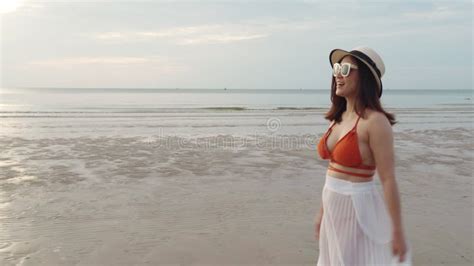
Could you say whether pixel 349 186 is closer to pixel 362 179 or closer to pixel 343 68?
pixel 362 179

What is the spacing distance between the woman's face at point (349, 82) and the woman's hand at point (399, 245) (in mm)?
826

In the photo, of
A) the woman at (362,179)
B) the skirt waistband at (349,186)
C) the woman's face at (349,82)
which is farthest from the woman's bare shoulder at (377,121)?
the skirt waistband at (349,186)

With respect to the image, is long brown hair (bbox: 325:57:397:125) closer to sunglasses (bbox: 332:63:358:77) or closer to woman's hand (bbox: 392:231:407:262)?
sunglasses (bbox: 332:63:358:77)

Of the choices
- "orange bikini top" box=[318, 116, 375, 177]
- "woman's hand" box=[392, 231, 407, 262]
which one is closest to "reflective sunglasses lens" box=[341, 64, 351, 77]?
"orange bikini top" box=[318, 116, 375, 177]

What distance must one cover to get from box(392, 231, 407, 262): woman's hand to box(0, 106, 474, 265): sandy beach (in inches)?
87.0

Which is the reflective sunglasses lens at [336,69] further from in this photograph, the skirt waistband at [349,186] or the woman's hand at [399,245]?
the woman's hand at [399,245]

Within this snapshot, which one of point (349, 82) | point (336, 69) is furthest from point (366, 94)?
point (336, 69)

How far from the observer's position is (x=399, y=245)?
7.66 ft

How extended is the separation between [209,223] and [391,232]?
11.6 ft

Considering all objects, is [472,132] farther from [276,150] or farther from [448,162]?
[276,150]

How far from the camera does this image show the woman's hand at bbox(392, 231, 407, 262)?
232cm

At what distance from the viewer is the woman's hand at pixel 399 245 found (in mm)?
2320

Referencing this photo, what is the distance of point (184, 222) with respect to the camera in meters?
5.62

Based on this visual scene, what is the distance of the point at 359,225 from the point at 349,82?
81cm
